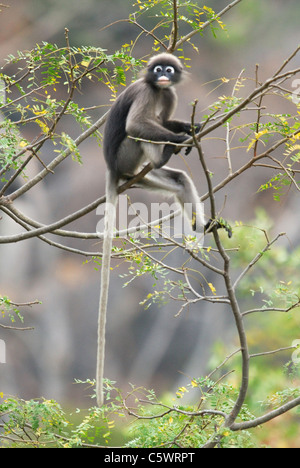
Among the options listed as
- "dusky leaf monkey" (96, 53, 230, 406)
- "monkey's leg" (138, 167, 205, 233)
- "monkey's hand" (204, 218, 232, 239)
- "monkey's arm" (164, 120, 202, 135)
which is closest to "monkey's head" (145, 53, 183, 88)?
"dusky leaf monkey" (96, 53, 230, 406)

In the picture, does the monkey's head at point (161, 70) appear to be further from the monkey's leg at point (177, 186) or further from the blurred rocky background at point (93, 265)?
the blurred rocky background at point (93, 265)

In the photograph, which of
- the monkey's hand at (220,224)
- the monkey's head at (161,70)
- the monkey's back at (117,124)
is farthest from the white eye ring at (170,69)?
the monkey's hand at (220,224)

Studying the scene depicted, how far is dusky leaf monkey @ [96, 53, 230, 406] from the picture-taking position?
2.65 meters

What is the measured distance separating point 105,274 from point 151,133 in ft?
2.35

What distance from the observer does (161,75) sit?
273cm

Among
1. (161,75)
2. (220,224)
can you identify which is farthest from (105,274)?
(161,75)

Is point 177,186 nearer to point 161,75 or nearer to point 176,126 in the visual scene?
point 176,126

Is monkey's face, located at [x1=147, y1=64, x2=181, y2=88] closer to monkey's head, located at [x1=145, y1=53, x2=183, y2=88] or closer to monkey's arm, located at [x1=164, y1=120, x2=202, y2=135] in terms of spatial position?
monkey's head, located at [x1=145, y1=53, x2=183, y2=88]

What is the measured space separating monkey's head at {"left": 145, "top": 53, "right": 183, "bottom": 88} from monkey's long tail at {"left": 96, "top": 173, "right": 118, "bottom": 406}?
407mm

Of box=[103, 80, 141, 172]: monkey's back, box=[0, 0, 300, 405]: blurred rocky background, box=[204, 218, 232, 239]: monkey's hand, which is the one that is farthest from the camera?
box=[0, 0, 300, 405]: blurred rocky background

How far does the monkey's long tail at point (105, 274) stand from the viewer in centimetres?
185
